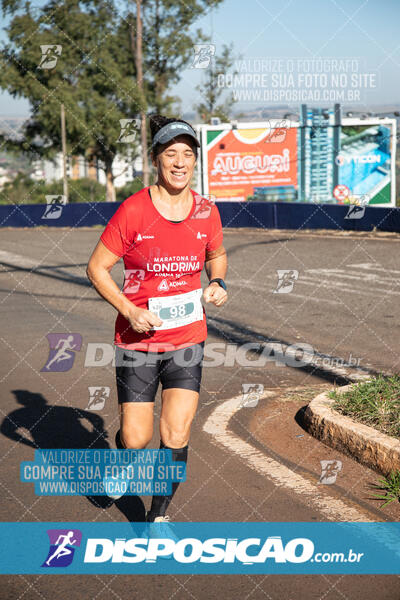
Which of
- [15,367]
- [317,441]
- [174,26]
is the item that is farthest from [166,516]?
[174,26]

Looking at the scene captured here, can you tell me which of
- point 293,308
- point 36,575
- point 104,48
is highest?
point 104,48

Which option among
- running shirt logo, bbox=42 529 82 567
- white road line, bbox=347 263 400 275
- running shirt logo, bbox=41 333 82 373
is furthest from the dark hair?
white road line, bbox=347 263 400 275

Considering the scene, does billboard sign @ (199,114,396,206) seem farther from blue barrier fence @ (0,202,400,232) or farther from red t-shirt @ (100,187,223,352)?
red t-shirt @ (100,187,223,352)

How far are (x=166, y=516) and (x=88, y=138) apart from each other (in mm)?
54203

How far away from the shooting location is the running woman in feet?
13.5

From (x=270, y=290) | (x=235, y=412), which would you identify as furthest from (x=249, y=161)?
(x=235, y=412)

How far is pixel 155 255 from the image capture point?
13.4 ft

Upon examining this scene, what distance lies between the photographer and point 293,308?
11.8m

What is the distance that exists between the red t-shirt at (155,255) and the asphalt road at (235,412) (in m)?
1.05

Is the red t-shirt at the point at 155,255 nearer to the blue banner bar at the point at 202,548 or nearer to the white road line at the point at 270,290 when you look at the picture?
the blue banner bar at the point at 202,548

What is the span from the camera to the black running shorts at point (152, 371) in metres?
4.20

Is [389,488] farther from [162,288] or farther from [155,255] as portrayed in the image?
[155,255]

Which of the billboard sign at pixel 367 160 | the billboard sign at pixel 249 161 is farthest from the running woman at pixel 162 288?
the billboard sign at pixel 367 160

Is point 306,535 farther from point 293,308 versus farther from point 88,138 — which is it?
point 88,138
